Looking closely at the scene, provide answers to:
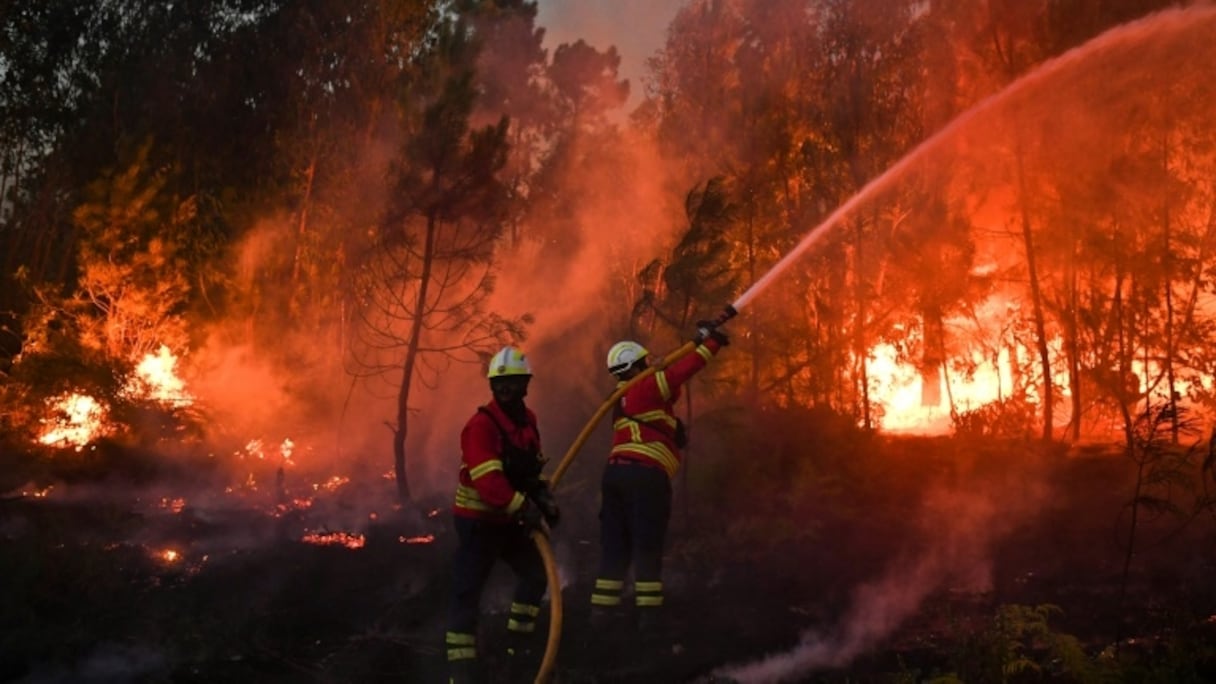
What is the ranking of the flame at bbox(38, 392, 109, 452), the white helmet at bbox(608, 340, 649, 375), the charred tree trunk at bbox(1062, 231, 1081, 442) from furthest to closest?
1. the charred tree trunk at bbox(1062, 231, 1081, 442)
2. the flame at bbox(38, 392, 109, 452)
3. the white helmet at bbox(608, 340, 649, 375)

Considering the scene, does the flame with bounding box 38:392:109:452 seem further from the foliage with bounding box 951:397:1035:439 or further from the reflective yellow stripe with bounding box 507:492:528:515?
the foliage with bounding box 951:397:1035:439

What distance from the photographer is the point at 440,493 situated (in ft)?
56.5

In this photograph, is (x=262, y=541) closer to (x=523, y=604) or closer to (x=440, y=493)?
(x=440, y=493)

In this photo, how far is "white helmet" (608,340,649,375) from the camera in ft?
28.6

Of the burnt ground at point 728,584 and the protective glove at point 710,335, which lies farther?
the protective glove at point 710,335

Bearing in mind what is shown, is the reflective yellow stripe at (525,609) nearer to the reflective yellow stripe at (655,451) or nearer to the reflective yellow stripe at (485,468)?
the reflective yellow stripe at (485,468)

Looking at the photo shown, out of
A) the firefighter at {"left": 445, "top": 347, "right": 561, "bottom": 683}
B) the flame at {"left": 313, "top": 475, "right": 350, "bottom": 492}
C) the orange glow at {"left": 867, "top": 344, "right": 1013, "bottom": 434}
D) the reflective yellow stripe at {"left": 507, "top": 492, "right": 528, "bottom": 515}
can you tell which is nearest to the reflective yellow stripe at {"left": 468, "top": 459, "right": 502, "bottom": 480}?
the firefighter at {"left": 445, "top": 347, "right": 561, "bottom": 683}

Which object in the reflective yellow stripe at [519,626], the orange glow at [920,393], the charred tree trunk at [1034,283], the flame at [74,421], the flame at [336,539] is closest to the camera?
the reflective yellow stripe at [519,626]

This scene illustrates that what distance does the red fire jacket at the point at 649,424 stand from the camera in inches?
325

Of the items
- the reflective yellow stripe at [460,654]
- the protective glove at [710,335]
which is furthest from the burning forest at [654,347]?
the reflective yellow stripe at [460,654]

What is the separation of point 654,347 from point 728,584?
570cm

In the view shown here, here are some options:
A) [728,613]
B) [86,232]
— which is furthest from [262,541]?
[86,232]

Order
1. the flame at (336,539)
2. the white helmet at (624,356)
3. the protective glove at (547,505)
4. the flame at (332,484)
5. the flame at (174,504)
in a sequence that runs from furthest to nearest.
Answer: the flame at (332,484)
the flame at (174,504)
the flame at (336,539)
the white helmet at (624,356)
the protective glove at (547,505)

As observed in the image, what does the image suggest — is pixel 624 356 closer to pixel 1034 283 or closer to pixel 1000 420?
pixel 1034 283
